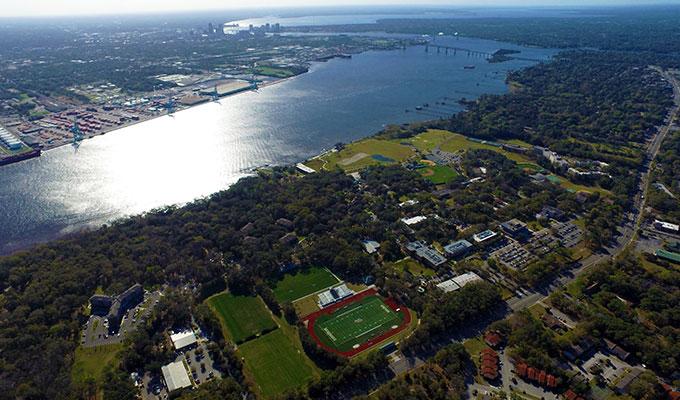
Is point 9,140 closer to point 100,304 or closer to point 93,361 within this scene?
point 100,304

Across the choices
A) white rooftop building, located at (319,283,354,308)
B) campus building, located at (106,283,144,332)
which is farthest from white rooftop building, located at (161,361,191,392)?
white rooftop building, located at (319,283,354,308)

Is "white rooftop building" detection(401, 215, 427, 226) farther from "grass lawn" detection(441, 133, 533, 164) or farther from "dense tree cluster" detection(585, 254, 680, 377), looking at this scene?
"grass lawn" detection(441, 133, 533, 164)

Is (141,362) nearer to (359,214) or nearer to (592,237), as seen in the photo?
(359,214)

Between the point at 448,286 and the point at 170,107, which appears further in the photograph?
the point at 170,107

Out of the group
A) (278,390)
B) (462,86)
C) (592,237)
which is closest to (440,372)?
(278,390)

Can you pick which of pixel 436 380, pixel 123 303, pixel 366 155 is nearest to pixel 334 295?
pixel 436 380

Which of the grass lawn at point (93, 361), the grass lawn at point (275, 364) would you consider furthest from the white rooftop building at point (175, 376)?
the grass lawn at point (93, 361)

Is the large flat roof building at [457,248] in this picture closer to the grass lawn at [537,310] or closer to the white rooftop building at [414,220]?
the white rooftop building at [414,220]
